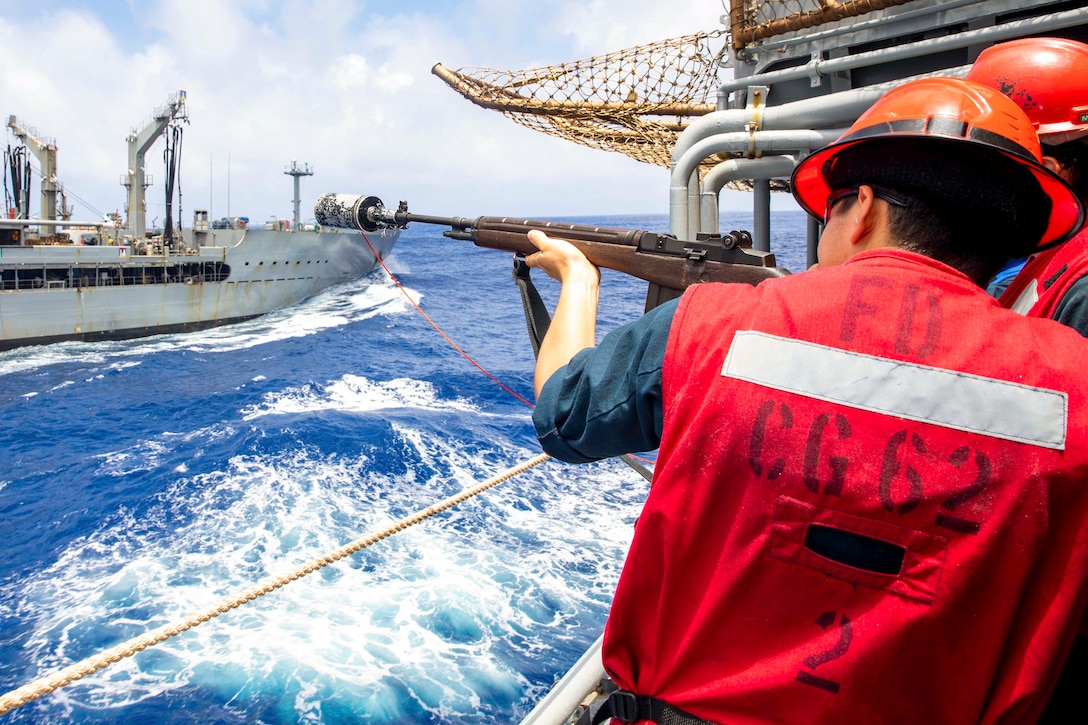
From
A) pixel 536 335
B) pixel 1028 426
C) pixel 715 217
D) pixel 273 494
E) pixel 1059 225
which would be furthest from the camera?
pixel 273 494

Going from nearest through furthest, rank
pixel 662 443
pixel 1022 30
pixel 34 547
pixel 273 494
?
1. pixel 662 443
2. pixel 1022 30
3. pixel 34 547
4. pixel 273 494

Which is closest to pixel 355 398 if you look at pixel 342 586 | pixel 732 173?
pixel 342 586

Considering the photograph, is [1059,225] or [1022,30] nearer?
[1059,225]

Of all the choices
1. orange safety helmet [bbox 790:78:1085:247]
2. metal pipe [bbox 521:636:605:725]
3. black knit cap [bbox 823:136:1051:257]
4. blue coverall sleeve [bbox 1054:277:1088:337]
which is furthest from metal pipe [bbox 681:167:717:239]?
black knit cap [bbox 823:136:1051:257]

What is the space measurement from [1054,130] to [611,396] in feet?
7.13

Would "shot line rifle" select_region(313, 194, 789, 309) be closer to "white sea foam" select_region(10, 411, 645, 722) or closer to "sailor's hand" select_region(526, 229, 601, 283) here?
"sailor's hand" select_region(526, 229, 601, 283)

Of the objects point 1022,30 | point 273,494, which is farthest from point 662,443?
point 273,494

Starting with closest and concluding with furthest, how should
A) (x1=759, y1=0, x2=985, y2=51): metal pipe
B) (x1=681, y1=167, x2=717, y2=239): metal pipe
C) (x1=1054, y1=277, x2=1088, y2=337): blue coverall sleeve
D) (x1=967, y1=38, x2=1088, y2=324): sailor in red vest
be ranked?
(x1=1054, y1=277, x2=1088, y2=337): blue coverall sleeve
(x1=967, y1=38, x2=1088, y2=324): sailor in red vest
(x1=759, y1=0, x2=985, y2=51): metal pipe
(x1=681, y1=167, x2=717, y2=239): metal pipe

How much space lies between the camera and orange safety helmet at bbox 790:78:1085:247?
1179 millimetres

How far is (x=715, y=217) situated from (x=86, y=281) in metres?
32.6

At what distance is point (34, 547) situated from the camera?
11.3m

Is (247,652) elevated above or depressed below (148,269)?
below

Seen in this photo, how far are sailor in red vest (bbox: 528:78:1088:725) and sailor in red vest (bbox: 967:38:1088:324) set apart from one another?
21.8 inches

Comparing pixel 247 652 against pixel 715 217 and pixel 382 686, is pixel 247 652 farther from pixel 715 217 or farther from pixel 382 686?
pixel 715 217
